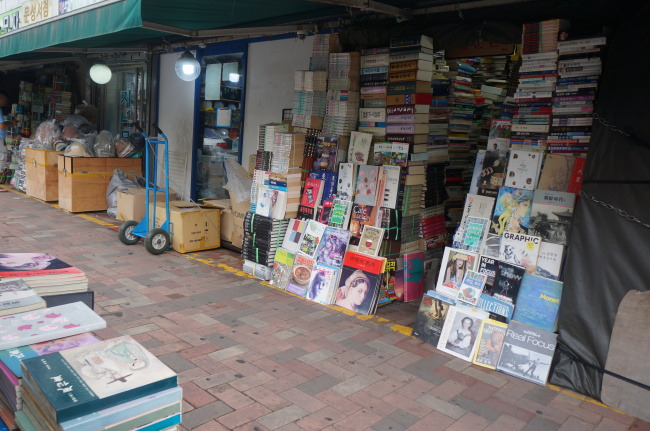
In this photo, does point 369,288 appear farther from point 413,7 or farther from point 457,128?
point 413,7

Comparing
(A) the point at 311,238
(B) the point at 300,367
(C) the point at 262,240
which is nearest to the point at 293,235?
(A) the point at 311,238

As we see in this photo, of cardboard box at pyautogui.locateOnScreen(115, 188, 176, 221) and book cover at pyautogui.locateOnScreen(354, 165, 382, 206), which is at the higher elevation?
book cover at pyautogui.locateOnScreen(354, 165, 382, 206)

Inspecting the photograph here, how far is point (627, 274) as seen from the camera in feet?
12.8

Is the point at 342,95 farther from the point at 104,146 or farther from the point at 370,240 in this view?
the point at 104,146

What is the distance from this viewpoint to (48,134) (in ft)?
36.2

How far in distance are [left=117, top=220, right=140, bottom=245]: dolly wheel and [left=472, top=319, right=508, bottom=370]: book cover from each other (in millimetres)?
5405

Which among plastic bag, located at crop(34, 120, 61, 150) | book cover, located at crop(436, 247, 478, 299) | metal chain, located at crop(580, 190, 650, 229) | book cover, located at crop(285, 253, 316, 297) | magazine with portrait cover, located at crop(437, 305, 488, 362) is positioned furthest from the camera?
plastic bag, located at crop(34, 120, 61, 150)

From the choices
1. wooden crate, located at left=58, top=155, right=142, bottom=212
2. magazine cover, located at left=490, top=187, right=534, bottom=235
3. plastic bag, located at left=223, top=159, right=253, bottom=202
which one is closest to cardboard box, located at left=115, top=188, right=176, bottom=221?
wooden crate, located at left=58, top=155, right=142, bottom=212

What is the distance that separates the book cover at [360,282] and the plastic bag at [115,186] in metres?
5.70

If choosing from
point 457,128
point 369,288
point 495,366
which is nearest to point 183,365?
point 369,288

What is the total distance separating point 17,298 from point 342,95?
4426 millimetres

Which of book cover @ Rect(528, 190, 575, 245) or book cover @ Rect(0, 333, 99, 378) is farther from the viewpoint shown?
book cover @ Rect(528, 190, 575, 245)

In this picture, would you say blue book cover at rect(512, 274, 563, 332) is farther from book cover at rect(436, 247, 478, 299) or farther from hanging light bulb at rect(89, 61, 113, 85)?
hanging light bulb at rect(89, 61, 113, 85)

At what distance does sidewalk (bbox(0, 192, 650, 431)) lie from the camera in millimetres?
3633
